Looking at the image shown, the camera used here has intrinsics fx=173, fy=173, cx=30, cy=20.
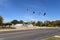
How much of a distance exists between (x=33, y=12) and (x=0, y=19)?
2500 cm

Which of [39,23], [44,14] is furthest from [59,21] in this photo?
→ [44,14]

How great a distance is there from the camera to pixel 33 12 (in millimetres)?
101062

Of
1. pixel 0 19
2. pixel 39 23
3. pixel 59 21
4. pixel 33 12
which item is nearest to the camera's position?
pixel 33 12

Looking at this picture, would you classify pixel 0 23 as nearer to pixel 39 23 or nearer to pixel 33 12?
pixel 33 12

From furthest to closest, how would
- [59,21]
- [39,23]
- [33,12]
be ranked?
[59,21] → [39,23] → [33,12]

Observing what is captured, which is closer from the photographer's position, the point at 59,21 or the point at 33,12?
the point at 33,12

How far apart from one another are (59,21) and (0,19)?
72513 millimetres

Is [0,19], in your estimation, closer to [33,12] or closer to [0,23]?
[0,23]

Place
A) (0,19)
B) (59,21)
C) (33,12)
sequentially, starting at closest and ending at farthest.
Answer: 1. (33,12)
2. (0,19)
3. (59,21)

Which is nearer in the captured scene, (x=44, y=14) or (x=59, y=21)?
(x=44, y=14)

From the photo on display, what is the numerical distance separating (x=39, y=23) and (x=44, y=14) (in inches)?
1110

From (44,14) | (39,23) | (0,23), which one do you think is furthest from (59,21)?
(0,23)

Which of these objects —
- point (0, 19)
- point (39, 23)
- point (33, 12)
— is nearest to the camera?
point (33, 12)

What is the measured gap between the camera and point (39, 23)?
14675 cm
